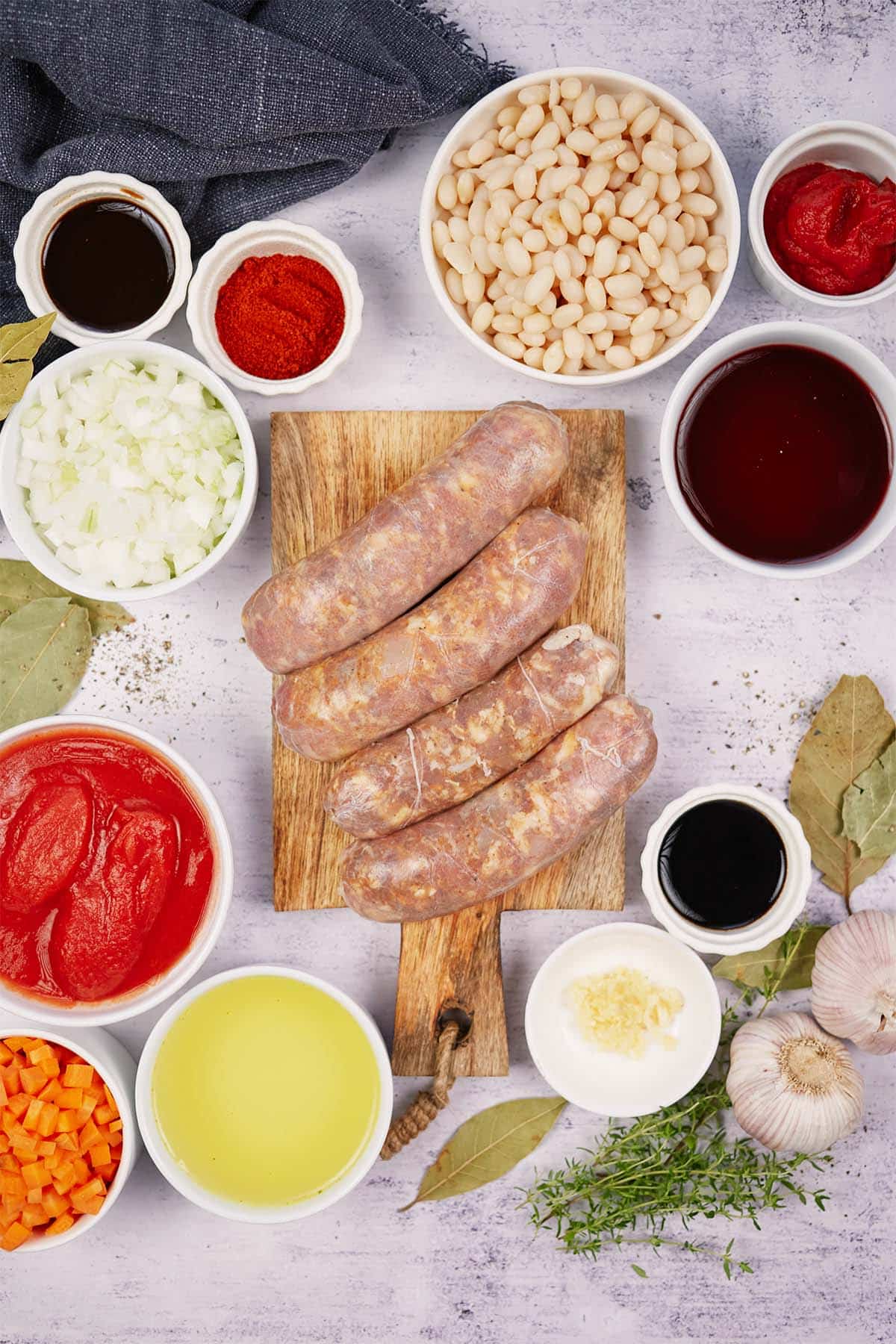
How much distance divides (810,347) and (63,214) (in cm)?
140

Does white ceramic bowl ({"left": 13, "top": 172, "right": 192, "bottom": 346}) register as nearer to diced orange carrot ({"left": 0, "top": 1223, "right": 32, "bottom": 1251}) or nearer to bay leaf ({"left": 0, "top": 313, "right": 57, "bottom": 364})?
bay leaf ({"left": 0, "top": 313, "right": 57, "bottom": 364})

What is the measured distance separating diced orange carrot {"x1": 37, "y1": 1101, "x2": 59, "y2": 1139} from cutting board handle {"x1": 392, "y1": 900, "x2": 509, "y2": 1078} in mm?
620

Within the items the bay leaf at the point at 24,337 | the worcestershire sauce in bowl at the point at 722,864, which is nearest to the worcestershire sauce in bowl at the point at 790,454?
the worcestershire sauce in bowl at the point at 722,864

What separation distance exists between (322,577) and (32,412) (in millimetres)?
627

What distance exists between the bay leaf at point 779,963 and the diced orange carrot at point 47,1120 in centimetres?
125

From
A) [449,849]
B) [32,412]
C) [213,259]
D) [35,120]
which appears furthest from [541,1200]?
[35,120]

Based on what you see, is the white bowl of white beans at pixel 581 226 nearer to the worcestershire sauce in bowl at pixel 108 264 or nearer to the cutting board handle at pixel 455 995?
the worcestershire sauce in bowl at pixel 108 264

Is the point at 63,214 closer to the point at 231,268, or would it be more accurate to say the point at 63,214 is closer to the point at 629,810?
the point at 231,268

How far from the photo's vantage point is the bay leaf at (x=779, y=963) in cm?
197

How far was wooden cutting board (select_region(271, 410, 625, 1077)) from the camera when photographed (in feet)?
6.39

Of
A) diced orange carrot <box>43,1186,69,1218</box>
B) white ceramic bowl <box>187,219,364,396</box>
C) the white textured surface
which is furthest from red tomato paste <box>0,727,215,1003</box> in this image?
white ceramic bowl <box>187,219,364,396</box>

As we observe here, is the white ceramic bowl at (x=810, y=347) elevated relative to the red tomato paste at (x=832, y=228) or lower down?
lower down

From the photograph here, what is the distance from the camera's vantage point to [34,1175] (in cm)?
184

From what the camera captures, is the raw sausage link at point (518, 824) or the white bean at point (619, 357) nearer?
the raw sausage link at point (518, 824)
